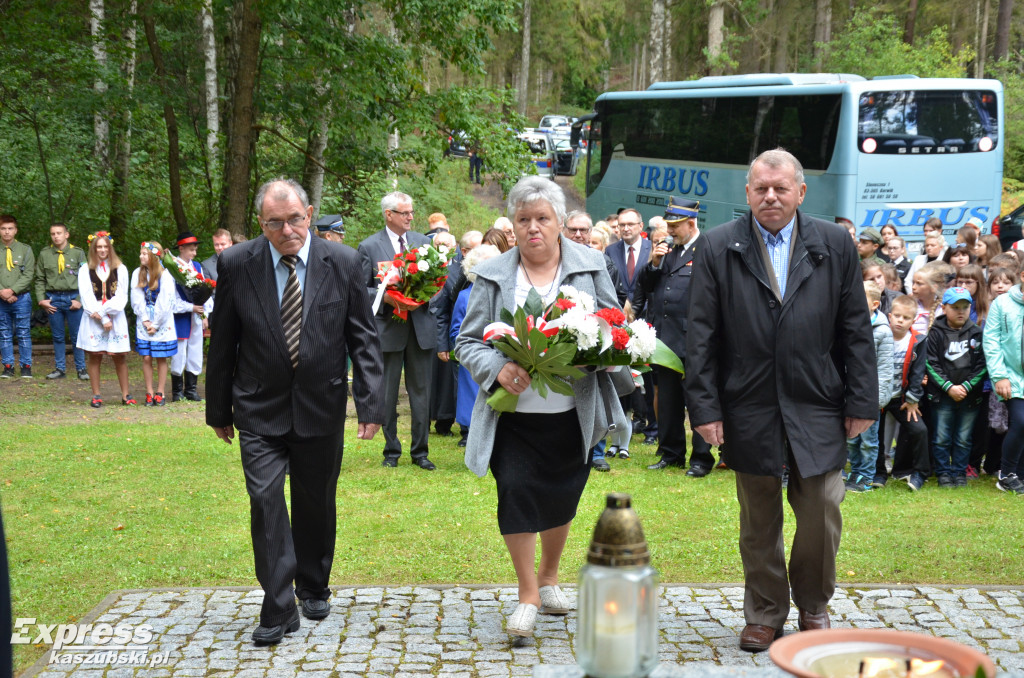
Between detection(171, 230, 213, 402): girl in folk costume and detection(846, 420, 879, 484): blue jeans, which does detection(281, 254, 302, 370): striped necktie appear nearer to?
detection(846, 420, 879, 484): blue jeans

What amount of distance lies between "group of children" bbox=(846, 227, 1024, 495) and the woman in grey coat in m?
4.16

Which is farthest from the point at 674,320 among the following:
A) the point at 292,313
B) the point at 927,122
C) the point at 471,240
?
the point at 927,122

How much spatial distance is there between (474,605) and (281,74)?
51.1ft

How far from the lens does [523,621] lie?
507cm

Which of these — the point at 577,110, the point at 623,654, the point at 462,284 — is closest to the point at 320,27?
the point at 462,284

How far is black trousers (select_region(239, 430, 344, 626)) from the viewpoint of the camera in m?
5.14

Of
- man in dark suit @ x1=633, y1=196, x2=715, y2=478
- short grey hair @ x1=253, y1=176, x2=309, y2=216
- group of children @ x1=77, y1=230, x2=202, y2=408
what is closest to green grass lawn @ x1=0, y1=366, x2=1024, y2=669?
man in dark suit @ x1=633, y1=196, x2=715, y2=478

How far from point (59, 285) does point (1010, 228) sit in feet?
56.6

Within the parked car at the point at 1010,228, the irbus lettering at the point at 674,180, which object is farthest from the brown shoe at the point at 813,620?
the irbus lettering at the point at 674,180

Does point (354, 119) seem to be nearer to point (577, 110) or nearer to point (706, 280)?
point (706, 280)

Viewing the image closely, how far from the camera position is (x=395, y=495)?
8.36m

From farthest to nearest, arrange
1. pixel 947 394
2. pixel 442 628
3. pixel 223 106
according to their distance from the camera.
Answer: pixel 223 106, pixel 947 394, pixel 442 628

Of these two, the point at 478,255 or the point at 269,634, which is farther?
the point at 478,255

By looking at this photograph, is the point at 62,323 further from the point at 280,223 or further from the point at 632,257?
the point at 280,223
